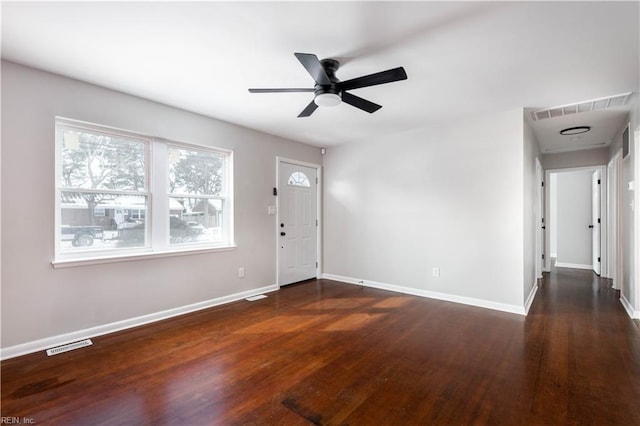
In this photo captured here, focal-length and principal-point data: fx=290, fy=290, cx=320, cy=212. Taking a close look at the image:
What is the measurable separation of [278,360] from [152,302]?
184cm

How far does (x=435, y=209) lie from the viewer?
4348 mm

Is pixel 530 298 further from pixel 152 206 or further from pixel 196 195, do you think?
pixel 152 206

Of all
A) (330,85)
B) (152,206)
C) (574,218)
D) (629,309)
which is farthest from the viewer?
(574,218)

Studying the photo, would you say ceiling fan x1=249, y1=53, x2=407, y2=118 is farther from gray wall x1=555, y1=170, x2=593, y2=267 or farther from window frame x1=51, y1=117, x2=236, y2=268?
gray wall x1=555, y1=170, x2=593, y2=267

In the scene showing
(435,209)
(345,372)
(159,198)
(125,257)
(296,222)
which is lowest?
(345,372)

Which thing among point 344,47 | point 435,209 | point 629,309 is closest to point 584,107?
point 435,209

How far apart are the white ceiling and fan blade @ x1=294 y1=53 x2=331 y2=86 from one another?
Answer: 0.82 ft

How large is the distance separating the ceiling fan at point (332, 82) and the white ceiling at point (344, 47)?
0.56 ft

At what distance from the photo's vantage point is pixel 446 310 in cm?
379

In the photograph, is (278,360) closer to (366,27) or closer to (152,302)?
(152,302)

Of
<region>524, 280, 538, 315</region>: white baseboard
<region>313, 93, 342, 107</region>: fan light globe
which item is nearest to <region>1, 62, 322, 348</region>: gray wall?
<region>313, 93, 342, 107</region>: fan light globe

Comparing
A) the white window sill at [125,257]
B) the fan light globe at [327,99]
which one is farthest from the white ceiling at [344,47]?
the white window sill at [125,257]

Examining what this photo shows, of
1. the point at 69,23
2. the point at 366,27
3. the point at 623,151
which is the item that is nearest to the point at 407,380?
the point at 366,27

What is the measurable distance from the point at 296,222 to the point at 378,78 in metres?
3.39
